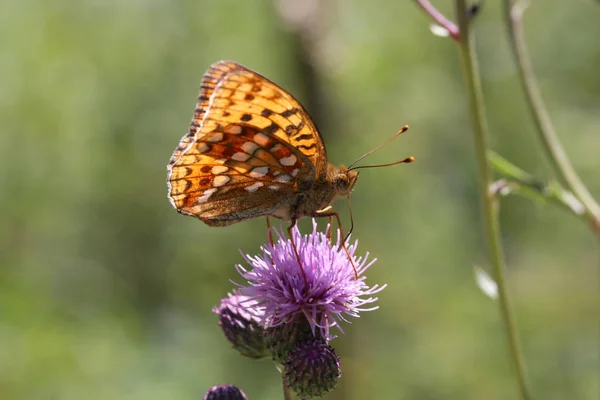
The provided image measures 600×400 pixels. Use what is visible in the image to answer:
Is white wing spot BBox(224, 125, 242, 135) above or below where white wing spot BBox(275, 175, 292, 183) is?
above

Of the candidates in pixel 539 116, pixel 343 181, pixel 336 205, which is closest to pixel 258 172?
pixel 343 181

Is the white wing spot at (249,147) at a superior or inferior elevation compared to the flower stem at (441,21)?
inferior

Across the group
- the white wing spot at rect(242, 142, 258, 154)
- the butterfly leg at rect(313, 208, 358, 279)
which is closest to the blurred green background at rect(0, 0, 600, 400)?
the butterfly leg at rect(313, 208, 358, 279)

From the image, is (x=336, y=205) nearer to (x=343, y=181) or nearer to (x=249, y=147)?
(x=343, y=181)

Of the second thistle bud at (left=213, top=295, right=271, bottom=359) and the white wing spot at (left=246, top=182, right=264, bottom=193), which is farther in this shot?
the white wing spot at (left=246, top=182, right=264, bottom=193)

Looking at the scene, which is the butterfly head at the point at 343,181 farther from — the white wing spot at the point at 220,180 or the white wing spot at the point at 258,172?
the white wing spot at the point at 220,180

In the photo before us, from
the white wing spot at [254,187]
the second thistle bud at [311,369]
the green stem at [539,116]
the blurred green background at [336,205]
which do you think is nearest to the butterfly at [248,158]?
the white wing spot at [254,187]

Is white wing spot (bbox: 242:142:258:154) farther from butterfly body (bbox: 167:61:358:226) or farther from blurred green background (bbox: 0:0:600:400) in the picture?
blurred green background (bbox: 0:0:600:400)
